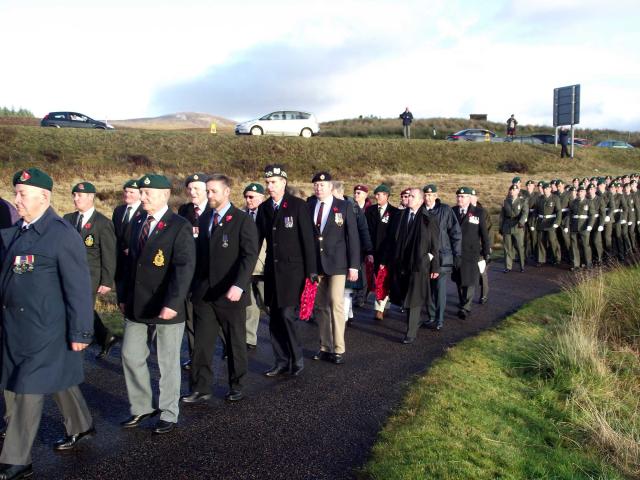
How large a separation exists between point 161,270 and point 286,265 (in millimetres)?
1873

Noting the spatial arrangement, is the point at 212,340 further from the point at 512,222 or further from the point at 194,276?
the point at 512,222

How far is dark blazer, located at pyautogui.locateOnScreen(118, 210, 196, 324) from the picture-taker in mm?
5301

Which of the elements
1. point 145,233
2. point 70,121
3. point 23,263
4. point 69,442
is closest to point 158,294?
point 145,233

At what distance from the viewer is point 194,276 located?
20.3 ft

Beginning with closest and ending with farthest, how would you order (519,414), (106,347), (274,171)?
1. (519,414)
2. (274,171)
3. (106,347)

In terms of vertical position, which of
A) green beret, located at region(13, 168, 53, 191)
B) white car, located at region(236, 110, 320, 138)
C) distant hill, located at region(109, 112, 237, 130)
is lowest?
green beret, located at region(13, 168, 53, 191)

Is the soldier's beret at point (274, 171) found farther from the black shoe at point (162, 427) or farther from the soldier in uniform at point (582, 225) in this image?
the soldier in uniform at point (582, 225)

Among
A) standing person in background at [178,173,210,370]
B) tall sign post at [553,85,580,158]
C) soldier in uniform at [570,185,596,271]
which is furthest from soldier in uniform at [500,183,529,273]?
tall sign post at [553,85,580,158]

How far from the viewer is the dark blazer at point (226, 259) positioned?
6.03 m

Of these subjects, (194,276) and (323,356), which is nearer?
(194,276)

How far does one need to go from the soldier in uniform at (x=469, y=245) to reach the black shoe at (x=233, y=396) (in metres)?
5.22

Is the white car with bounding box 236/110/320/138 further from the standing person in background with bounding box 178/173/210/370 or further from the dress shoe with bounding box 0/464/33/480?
the dress shoe with bounding box 0/464/33/480

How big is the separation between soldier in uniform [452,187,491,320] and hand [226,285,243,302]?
5471 mm

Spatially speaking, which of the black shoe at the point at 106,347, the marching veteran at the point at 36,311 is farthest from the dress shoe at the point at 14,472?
the black shoe at the point at 106,347
